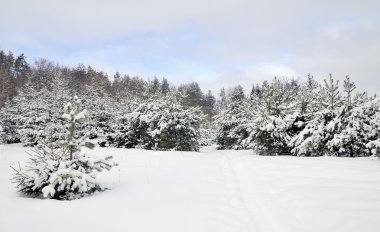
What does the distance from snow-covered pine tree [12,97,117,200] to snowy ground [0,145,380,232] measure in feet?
1.52

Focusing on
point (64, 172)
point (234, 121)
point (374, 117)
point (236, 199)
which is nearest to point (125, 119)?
point (234, 121)

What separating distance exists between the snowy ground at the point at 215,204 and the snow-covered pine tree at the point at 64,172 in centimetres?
46

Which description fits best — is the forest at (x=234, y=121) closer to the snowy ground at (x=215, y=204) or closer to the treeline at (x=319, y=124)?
the treeline at (x=319, y=124)

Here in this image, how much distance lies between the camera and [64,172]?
9.08 meters

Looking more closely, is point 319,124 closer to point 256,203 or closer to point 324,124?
point 324,124

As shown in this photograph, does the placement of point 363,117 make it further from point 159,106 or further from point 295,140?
point 159,106

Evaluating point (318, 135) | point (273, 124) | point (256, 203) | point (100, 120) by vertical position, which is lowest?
point (256, 203)

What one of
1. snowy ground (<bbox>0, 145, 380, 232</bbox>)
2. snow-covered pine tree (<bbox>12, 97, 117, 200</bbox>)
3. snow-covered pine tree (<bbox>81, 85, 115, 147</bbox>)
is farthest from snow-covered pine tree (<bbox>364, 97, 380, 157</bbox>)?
snow-covered pine tree (<bbox>81, 85, 115, 147</bbox>)

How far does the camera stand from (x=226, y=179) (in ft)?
43.1

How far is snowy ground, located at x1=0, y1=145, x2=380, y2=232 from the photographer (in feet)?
24.0

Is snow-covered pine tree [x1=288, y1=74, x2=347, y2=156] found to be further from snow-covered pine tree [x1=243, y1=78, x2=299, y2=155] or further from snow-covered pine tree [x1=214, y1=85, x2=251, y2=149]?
snow-covered pine tree [x1=214, y1=85, x2=251, y2=149]

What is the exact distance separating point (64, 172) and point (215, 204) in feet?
14.3

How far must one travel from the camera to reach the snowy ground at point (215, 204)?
24.0 ft

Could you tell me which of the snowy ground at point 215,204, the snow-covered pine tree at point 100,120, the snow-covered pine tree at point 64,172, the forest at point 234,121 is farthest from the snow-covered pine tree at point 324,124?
the snow-covered pine tree at point 100,120
